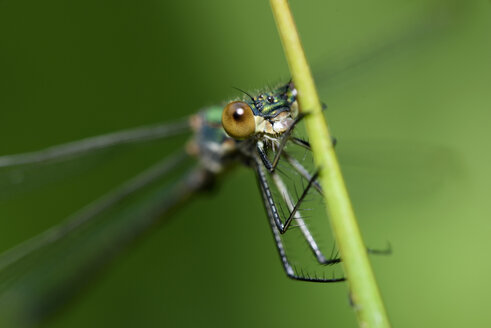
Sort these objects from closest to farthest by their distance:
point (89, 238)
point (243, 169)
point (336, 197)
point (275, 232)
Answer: point (336, 197), point (275, 232), point (243, 169), point (89, 238)

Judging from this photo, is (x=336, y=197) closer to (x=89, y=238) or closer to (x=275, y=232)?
(x=275, y=232)

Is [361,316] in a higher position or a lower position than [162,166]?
lower

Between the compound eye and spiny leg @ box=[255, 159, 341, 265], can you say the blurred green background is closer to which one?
spiny leg @ box=[255, 159, 341, 265]

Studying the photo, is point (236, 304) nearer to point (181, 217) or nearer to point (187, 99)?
point (181, 217)

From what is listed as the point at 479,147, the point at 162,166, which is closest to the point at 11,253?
the point at 162,166

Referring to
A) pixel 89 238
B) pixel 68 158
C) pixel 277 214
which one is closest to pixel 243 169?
pixel 68 158

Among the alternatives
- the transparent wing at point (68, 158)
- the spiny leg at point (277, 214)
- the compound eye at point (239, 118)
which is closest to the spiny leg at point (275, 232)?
the spiny leg at point (277, 214)
